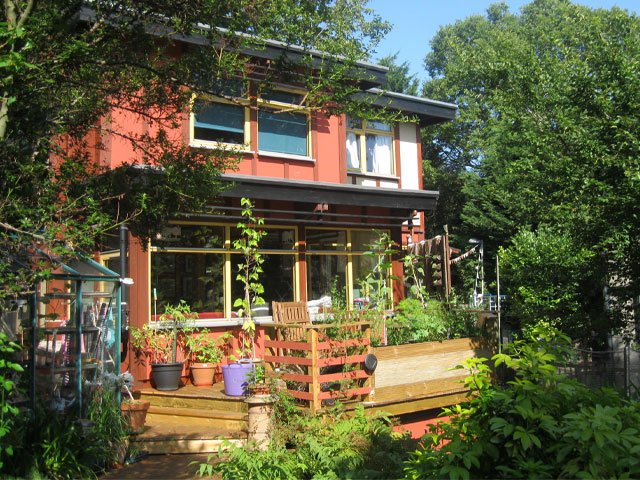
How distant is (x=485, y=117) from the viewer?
35312 millimetres

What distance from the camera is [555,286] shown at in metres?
11.1

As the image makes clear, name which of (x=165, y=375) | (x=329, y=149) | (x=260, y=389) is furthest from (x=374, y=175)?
(x=260, y=389)

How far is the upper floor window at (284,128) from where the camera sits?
40.5 ft

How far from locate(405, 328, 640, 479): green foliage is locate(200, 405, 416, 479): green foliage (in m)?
2.41

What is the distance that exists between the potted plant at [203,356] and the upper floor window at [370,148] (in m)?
5.89

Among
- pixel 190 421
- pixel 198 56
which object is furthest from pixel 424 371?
pixel 198 56

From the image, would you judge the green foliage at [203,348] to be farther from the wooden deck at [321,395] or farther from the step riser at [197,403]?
the step riser at [197,403]

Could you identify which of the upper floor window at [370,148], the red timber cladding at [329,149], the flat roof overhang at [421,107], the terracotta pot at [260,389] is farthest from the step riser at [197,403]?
the flat roof overhang at [421,107]

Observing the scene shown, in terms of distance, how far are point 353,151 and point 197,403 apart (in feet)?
25.2

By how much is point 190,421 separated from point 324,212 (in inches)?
210

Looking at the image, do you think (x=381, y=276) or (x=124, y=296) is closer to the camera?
(x=124, y=296)

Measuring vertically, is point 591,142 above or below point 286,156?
below

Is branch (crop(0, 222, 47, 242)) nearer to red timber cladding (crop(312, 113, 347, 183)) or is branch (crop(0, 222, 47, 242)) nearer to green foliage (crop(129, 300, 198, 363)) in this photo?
green foliage (crop(129, 300, 198, 363))

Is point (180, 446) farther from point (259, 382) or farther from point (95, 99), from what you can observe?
point (95, 99)
